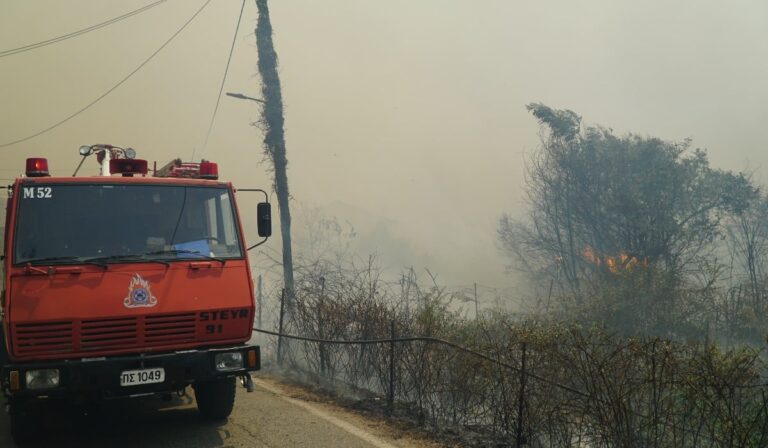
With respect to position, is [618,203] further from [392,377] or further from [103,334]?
[103,334]

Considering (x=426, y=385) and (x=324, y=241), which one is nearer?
(x=426, y=385)

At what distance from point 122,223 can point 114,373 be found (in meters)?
1.40

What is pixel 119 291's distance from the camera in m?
5.03

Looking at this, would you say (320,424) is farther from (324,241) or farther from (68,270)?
(324,241)

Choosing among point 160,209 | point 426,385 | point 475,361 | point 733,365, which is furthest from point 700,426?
point 160,209

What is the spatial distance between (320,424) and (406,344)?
148 cm

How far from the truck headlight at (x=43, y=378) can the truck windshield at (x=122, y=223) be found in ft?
Result: 3.05

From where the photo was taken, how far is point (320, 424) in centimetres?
603

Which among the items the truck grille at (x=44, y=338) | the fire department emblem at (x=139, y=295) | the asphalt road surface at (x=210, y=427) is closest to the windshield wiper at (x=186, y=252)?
the fire department emblem at (x=139, y=295)

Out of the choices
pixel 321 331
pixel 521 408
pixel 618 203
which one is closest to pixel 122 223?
pixel 521 408

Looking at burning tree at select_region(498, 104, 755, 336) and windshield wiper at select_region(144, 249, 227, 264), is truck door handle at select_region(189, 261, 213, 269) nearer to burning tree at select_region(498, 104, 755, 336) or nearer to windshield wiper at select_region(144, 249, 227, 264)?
windshield wiper at select_region(144, 249, 227, 264)

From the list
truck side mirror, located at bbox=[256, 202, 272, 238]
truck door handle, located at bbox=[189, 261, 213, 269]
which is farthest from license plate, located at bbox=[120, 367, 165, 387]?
truck side mirror, located at bbox=[256, 202, 272, 238]

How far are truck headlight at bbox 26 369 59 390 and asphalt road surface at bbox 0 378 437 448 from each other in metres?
0.82

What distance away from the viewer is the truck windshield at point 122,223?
5199 mm
